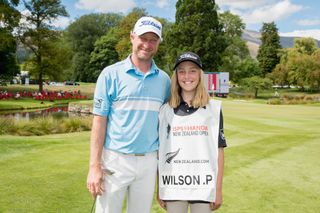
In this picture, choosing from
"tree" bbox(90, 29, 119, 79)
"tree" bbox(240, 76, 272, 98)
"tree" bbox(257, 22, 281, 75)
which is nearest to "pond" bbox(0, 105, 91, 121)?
"tree" bbox(240, 76, 272, 98)

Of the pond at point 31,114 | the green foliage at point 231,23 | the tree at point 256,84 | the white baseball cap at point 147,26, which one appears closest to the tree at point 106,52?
the green foliage at point 231,23

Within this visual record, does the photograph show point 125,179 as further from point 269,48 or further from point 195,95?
point 269,48

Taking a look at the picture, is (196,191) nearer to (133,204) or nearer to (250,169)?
(133,204)

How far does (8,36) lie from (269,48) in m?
54.3

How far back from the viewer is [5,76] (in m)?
46.7

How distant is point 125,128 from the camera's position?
3084 mm

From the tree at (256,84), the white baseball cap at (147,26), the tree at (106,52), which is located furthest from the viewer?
the tree at (106,52)

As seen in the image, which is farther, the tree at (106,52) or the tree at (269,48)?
the tree at (269,48)

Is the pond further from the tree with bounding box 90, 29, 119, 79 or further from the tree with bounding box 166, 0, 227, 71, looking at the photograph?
the tree with bounding box 90, 29, 119, 79

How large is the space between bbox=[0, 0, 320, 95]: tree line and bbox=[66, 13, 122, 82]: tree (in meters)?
0.22

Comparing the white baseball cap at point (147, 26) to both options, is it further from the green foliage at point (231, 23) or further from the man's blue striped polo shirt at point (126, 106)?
the green foliage at point (231, 23)

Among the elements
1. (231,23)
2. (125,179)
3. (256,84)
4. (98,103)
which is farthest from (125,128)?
(231,23)

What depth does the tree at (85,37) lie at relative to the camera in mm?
79688

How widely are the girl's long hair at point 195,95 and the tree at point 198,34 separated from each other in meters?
47.8
